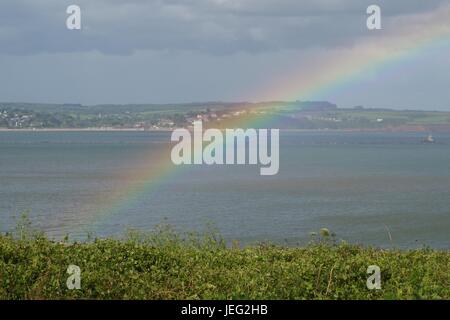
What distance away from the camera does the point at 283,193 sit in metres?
59.1

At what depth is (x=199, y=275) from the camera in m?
9.78

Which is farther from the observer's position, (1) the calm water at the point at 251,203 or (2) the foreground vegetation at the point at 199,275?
(1) the calm water at the point at 251,203

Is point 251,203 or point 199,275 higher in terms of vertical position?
point 199,275

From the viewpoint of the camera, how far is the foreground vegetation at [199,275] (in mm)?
8773

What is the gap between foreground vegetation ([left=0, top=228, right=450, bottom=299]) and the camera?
8773mm

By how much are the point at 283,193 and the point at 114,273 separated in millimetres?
49881

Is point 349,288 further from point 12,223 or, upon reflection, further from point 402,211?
point 402,211

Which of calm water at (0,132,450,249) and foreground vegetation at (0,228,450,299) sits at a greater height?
foreground vegetation at (0,228,450,299)

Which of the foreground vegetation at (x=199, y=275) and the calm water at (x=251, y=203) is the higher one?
the foreground vegetation at (x=199, y=275)

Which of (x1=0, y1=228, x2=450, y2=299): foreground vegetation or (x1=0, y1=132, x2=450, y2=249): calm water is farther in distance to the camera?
(x1=0, y1=132, x2=450, y2=249): calm water

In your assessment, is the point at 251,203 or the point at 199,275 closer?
the point at 199,275

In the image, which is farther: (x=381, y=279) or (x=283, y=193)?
(x=283, y=193)
